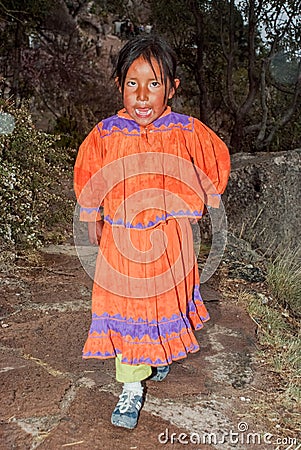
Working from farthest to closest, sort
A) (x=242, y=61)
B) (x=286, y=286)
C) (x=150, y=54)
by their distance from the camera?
(x=242, y=61) → (x=286, y=286) → (x=150, y=54)

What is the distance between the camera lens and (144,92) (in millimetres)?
2025

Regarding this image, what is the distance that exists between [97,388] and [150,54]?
4.19ft

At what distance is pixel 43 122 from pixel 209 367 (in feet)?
25.5

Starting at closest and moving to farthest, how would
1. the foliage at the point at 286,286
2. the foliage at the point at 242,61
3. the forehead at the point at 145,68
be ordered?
the forehead at the point at 145,68, the foliage at the point at 286,286, the foliage at the point at 242,61

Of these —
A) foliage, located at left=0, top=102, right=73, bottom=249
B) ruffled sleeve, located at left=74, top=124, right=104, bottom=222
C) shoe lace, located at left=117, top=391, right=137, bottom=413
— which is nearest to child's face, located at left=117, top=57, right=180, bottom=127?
ruffled sleeve, located at left=74, top=124, right=104, bottom=222

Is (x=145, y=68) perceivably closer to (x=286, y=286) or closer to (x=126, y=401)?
(x=126, y=401)

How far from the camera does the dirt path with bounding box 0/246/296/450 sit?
2025mm

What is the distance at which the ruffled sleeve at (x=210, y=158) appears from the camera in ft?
7.04

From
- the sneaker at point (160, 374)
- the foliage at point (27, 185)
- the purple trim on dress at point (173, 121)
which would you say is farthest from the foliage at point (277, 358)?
the foliage at point (27, 185)

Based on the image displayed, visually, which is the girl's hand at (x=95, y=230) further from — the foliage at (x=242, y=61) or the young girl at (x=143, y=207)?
the foliage at (x=242, y=61)

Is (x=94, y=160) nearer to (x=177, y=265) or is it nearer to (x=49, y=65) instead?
(x=177, y=265)

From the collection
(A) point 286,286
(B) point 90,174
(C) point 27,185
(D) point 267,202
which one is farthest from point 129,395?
(D) point 267,202

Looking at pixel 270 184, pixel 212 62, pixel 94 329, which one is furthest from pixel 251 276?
pixel 212 62

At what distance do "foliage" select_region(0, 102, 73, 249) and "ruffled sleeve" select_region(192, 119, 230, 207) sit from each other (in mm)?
1497
